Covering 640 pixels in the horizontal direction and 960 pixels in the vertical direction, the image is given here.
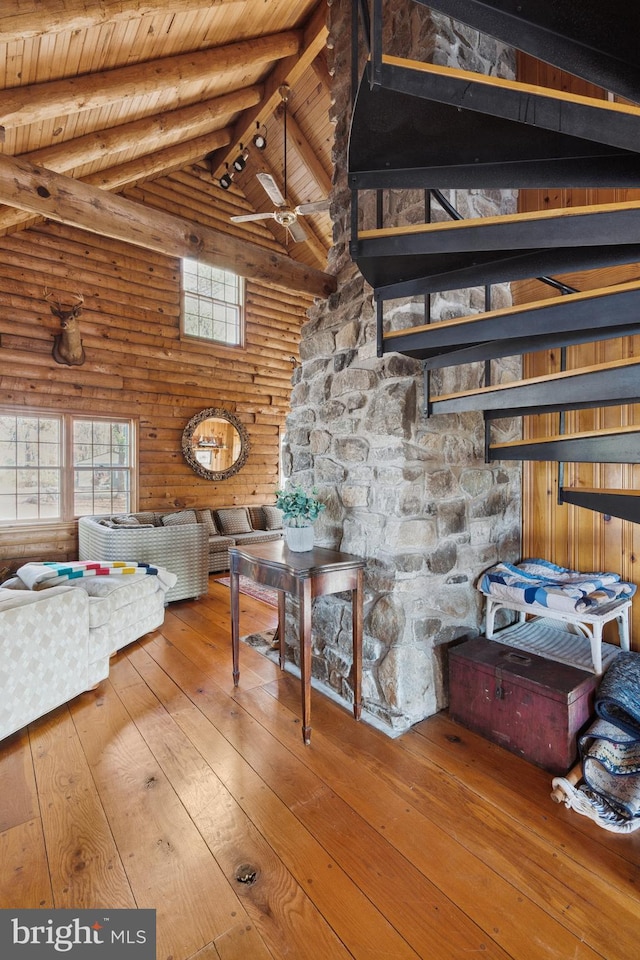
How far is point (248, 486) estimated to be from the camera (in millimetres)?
7305

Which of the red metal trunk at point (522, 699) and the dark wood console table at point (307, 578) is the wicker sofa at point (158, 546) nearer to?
the dark wood console table at point (307, 578)

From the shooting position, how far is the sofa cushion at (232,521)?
646cm

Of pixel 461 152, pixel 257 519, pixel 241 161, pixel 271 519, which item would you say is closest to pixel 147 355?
pixel 257 519

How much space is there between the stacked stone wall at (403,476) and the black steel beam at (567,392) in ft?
1.39

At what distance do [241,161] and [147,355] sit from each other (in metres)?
3.21

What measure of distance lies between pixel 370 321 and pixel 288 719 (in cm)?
213

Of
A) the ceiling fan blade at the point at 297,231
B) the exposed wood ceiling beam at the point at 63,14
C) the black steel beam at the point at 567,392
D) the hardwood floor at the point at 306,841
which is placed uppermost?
the ceiling fan blade at the point at 297,231

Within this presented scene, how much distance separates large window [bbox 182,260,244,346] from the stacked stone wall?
14.2 feet

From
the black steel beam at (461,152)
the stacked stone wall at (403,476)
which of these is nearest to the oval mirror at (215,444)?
the stacked stone wall at (403,476)

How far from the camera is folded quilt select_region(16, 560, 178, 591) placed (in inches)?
111

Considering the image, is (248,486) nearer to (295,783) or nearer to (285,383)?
(285,383)

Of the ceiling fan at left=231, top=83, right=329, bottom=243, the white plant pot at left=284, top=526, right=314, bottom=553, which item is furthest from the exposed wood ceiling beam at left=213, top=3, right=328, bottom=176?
→ the white plant pot at left=284, top=526, right=314, bottom=553

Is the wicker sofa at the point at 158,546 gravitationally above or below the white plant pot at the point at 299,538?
below

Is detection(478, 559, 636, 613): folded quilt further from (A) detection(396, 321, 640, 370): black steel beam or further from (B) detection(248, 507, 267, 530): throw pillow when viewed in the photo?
(B) detection(248, 507, 267, 530): throw pillow
